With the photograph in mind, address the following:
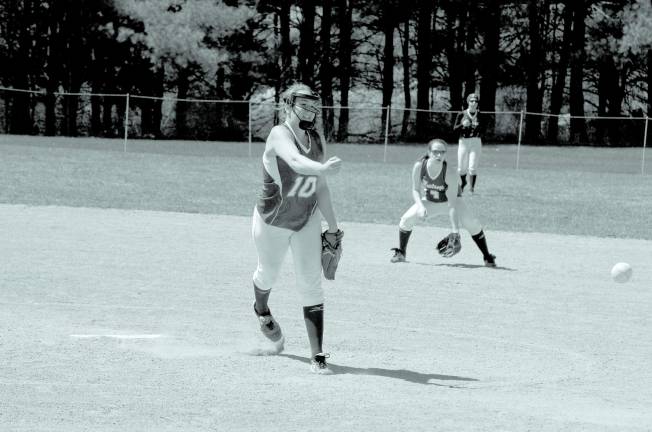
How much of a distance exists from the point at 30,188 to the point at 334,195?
6.72 m

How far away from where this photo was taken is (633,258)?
15898mm

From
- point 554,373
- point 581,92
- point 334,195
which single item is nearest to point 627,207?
point 334,195

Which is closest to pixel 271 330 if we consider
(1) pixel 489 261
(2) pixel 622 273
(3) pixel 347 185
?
(2) pixel 622 273

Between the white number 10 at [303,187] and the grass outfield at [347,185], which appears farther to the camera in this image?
the grass outfield at [347,185]

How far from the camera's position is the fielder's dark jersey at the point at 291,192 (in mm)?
8164

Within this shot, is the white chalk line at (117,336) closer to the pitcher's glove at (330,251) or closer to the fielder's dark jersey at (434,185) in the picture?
the pitcher's glove at (330,251)

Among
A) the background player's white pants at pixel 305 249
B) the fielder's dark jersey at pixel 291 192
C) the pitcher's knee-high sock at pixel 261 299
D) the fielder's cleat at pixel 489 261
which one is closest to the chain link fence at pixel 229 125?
the fielder's cleat at pixel 489 261

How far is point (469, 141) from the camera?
25.0 metres

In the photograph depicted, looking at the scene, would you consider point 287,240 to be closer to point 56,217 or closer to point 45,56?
point 56,217

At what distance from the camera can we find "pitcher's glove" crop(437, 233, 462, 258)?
14.1 meters

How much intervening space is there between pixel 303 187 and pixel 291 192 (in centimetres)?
10

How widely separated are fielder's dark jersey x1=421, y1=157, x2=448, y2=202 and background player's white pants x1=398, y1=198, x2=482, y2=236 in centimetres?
9

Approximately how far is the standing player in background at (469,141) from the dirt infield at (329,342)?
868cm

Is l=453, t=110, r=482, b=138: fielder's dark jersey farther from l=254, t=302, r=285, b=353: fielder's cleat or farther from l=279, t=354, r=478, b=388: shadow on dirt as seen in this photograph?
l=279, t=354, r=478, b=388: shadow on dirt
